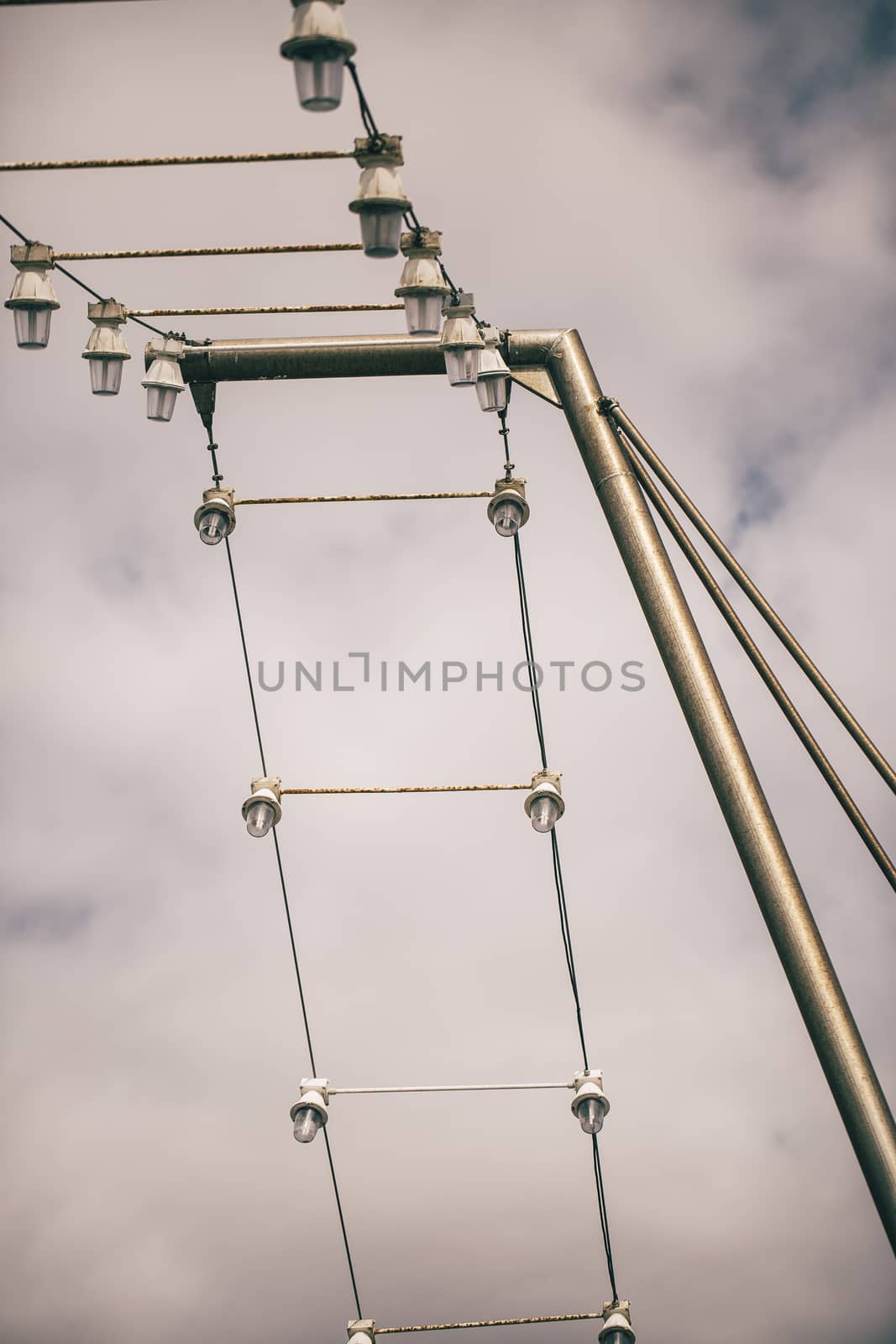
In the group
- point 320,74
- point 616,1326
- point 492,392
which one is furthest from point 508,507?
point 616,1326

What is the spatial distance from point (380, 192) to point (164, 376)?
2723 mm

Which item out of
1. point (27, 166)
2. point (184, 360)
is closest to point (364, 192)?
point (27, 166)

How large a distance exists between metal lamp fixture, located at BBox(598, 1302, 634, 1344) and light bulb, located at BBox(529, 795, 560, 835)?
20.6 ft

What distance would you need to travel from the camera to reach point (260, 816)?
33.0 ft

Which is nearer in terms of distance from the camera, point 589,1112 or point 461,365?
point 461,365

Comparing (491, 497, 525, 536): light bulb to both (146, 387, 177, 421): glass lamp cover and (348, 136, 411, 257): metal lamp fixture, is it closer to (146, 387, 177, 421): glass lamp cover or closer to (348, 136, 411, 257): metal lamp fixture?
(146, 387, 177, 421): glass lamp cover

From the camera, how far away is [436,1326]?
11.1m

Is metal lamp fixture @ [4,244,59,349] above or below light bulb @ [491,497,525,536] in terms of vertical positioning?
above

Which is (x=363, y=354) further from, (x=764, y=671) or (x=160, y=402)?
(x=764, y=671)

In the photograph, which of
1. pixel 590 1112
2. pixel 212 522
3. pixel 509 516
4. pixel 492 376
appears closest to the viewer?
pixel 492 376

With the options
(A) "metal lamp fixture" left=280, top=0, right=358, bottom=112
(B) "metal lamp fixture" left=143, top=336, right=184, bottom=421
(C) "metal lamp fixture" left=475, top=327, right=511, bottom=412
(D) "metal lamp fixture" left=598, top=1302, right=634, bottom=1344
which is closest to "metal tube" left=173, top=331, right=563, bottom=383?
(C) "metal lamp fixture" left=475, top=327, right=511, bottom=412

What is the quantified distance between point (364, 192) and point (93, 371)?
302 cm

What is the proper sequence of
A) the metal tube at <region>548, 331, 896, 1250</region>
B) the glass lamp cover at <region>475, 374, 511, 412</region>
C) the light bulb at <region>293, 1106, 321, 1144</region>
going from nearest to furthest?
the metal tube at <region>548, 331, 896, 1250</region>
the glass lamp cover at <region>475, 374, 511, 412</region>
the light bulb at <region>293, 1106, 321, 1144</region>

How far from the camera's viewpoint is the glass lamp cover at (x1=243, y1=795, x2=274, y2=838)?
9992 mm
